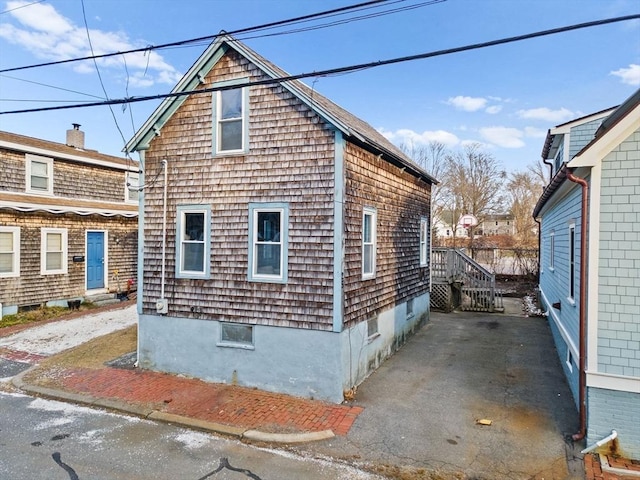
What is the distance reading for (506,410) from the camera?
6.89 metres

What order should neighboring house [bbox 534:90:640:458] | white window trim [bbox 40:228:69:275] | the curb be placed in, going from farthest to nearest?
1. white window trim [bbox 40:228:69:275]
2. the curb
3. neighboring house [bbox 534:90:640:458]

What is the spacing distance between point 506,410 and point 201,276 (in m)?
6.20

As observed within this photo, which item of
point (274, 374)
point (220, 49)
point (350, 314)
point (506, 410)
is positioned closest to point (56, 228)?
point (220, 49)

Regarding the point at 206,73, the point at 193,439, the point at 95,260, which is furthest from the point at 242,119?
the point at 95,260

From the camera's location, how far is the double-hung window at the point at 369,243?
8694mm

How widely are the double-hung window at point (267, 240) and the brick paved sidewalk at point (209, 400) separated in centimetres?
222

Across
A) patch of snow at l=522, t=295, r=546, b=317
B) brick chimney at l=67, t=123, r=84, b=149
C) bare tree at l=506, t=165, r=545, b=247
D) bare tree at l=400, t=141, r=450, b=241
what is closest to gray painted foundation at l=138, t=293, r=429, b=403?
patch of snow at l=522, t=295, r=546, b=317

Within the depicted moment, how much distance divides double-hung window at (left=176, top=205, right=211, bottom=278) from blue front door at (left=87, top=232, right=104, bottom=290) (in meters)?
9.75

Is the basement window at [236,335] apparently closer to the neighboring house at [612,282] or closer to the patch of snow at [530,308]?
the neighboring house at [612,282]

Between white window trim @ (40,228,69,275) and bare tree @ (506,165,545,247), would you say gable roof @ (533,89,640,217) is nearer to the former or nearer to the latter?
white window trim @ (40,228,69,275)

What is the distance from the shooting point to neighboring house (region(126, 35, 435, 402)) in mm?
7502

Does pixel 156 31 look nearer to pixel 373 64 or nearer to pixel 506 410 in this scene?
pixel 373 64

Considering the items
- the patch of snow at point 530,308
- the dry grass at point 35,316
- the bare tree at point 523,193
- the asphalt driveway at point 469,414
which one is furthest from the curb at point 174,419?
the bare tree at point 523,193

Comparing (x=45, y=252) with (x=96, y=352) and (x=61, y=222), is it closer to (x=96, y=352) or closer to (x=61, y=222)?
(x=61, y=222)
